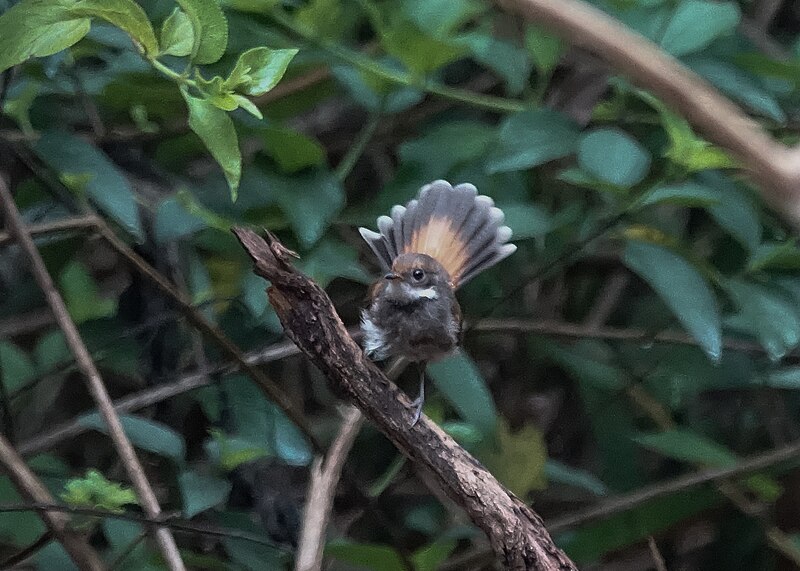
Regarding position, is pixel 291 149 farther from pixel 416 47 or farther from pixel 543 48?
pixel 543 48

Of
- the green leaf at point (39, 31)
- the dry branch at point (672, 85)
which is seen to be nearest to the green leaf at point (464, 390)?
the green leaf at point (39, 31)

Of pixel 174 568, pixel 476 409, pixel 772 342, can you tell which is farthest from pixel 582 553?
pixel 174 568

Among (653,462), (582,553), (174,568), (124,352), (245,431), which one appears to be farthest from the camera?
(653,462)

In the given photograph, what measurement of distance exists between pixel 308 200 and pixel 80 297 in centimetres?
58

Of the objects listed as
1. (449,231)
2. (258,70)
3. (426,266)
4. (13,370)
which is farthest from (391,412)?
(13,370)

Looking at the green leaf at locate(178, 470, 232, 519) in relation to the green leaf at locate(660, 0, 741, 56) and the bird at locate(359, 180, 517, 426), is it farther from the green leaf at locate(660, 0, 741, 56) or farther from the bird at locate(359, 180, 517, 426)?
the green leaf at locate(660, 0, 741, 56)

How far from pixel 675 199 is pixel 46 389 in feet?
4.32

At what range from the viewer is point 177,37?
1.10m

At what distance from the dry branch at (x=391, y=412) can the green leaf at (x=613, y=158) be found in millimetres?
566

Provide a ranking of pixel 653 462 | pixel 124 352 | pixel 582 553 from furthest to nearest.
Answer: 1. pixel 653 462
2. pixel 582 553
3. pixel 124 352

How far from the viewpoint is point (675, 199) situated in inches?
60.0

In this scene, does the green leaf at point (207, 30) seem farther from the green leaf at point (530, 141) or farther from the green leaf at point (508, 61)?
the green leaf at point (508, 61)

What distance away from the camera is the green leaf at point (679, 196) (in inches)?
58.9

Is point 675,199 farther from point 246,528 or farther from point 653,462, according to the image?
point 653,462
